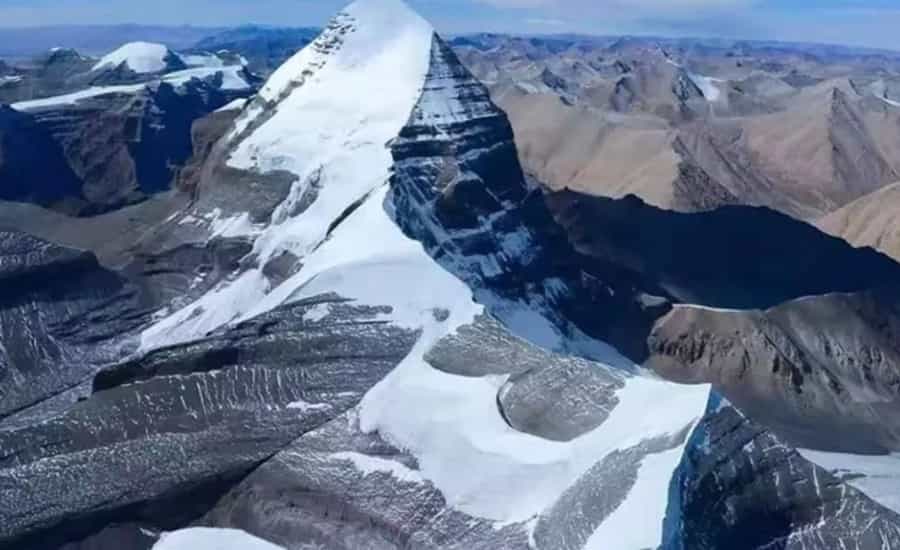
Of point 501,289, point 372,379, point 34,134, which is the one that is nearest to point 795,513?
point 372,379

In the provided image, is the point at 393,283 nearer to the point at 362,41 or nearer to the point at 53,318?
the point at 53,318

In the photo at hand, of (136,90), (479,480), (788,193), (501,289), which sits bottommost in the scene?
(788,193)

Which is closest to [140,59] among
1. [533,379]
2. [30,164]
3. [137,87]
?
[137,87]

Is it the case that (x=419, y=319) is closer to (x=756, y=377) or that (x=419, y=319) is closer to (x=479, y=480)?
(x=479, y=480)

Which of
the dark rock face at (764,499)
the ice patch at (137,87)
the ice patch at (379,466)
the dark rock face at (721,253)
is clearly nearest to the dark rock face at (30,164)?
the ice patch at (137,87)

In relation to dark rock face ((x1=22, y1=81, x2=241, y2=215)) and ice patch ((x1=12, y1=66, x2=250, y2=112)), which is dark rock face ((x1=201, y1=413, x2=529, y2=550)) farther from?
ice patch ((x1=12, y1=66, x2=250, y2=112))

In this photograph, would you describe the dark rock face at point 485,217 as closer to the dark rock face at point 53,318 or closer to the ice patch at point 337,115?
the ice patch at point 337,115
